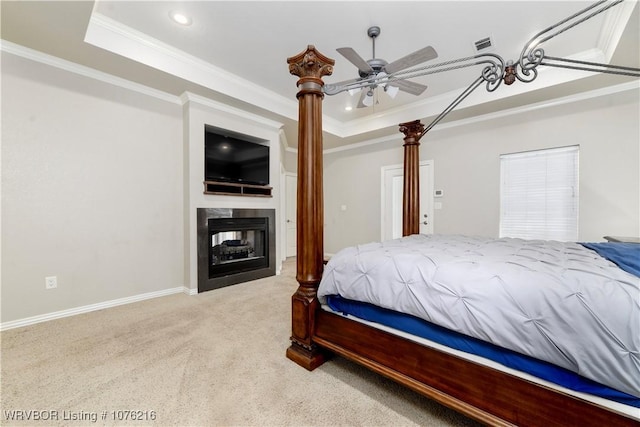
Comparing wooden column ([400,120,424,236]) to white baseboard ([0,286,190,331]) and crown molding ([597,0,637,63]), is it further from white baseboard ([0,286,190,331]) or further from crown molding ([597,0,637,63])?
white baseboard ([0,286,190,331])

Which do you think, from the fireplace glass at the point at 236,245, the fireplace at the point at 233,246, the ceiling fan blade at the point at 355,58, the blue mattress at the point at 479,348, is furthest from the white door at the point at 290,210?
the blue mattress at the point at 479,348

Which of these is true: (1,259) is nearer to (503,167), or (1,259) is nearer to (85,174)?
(85,174)

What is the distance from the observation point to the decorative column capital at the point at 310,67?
181 centimetres

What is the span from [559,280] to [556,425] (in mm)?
550

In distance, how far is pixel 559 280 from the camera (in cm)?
104

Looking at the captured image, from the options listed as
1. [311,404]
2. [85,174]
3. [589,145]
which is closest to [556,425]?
[311,404]

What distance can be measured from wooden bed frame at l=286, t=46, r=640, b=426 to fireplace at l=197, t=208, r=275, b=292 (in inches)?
79.9

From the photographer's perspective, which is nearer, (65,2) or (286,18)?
(65,2)

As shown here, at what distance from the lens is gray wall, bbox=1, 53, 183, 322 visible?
2.42 metres

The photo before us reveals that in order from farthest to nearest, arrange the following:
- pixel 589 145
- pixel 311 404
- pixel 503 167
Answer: pixel 503 167, pixel 589 145, pixel 311 404

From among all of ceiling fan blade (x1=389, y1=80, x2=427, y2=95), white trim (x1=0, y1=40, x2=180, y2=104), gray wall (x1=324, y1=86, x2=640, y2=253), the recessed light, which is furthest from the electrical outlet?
gray wall (x1=324, y1=86, x2=640, y2=253)

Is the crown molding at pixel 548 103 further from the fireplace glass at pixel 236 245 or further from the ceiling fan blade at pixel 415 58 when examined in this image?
the fireplace glass at pixel 236 245

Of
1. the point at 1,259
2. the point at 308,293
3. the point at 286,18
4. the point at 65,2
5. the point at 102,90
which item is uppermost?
the point at 286,18

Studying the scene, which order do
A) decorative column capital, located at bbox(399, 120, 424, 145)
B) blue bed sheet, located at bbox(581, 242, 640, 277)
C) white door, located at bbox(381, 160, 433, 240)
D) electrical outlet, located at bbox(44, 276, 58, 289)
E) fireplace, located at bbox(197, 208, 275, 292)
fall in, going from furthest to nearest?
white door, located at bbox(381, 160, 433, 240) < fireplace, located at bbox(197, 208, 275, 292) < decorative column capital, located at bbox(399, 120, 424, 145) < electrical outlet, located at bbox(44, 276, 58, 289) < blue bed sheet, located at bbox(581, 242, 640, 277)
